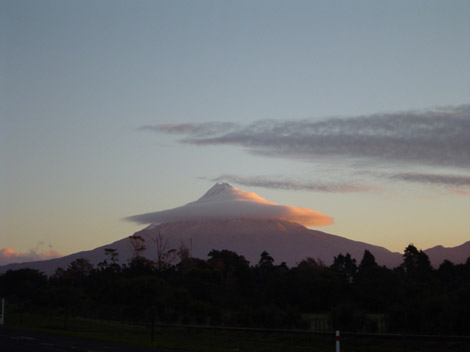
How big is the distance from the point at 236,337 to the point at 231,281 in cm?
4664

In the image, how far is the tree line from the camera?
35406mm

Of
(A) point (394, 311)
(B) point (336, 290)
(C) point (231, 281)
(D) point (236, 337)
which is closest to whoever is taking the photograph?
(D) point (236, 337)

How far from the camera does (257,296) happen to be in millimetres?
73438

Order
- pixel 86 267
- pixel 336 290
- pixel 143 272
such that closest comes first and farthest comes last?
pixel 336 290 < pixel 143 272 < pixel 86 267

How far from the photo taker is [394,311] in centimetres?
3616

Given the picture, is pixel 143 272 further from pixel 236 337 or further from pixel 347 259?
pixel 236 337

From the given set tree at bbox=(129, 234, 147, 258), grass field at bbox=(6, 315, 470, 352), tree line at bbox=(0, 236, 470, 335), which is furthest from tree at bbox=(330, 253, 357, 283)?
grass field at bbox=(6, 315, 470, 352)

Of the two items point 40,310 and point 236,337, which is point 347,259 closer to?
point 40,310

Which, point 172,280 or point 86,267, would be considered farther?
point 86,267

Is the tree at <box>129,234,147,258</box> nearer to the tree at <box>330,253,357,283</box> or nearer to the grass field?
the tree at <box>330,253,357,283</box>

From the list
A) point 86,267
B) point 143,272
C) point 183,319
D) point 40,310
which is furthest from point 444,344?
point 86,267

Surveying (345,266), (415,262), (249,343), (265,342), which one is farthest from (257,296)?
(249,343)

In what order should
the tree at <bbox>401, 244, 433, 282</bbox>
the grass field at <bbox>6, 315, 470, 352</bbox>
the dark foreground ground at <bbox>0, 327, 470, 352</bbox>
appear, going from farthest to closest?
1. the tree at <bbox>401, 244, 433, 282</bbox>
2. the grass field at <bbox>6, 315, 470, 352</bbox>
3. the dark foreground ground at <bbox>0, 327, 470, 352</bbox>

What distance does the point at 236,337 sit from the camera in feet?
106
